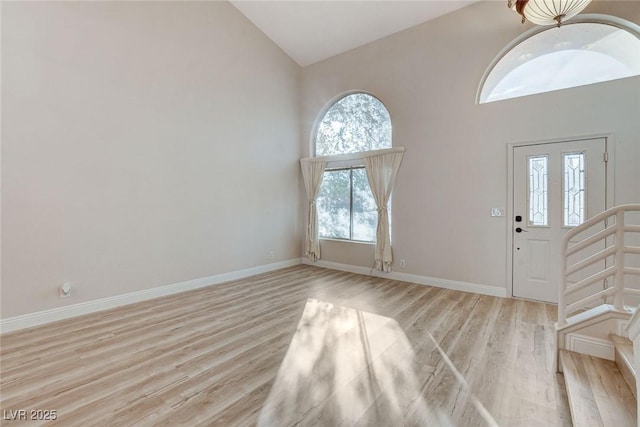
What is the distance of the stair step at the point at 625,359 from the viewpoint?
5.68 ft

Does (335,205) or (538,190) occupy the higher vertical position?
(538,190)

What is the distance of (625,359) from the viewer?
6.01ft

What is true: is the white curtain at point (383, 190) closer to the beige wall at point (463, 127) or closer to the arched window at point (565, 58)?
the beige wall at point (463, 127)

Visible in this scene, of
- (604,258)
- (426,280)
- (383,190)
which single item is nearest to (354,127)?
(383,190)

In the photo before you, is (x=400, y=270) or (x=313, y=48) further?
(x=313, y=48)

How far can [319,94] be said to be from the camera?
19.7 feet

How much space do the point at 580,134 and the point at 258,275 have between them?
5242mm

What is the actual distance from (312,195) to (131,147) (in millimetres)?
3362

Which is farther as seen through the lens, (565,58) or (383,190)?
(383,190)

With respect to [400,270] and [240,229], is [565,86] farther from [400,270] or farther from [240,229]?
[240,229]

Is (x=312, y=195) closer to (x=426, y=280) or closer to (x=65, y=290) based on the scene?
(x=426, y=280)

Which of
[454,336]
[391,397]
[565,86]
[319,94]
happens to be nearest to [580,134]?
[565,86]

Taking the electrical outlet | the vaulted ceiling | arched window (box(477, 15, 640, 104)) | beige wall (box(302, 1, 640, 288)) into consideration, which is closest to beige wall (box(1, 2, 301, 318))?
the electrical outlet

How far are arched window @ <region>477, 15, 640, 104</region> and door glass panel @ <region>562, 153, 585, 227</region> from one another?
97 cm
